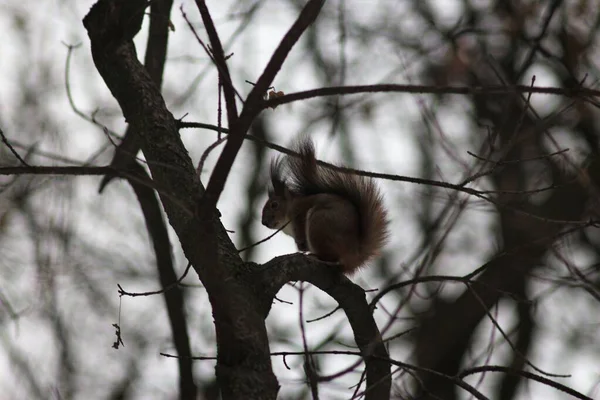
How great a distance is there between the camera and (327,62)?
7.83 metres

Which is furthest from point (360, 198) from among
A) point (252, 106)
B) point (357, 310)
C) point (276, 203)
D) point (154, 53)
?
point (252, 106)

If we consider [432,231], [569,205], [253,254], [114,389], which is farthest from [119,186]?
[432,231]

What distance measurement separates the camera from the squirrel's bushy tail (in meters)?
2.81

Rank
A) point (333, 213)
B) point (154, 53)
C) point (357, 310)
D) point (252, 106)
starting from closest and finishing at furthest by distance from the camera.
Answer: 1. point (252, 106)
2. point (357, 310)
3. point (333, 213)
4. point (154, 53)

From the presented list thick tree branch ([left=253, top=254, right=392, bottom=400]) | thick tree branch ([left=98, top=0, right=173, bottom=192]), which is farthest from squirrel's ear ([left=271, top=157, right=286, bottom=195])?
thick tree branch ([left=253, top=254, right=392, bottom=400])

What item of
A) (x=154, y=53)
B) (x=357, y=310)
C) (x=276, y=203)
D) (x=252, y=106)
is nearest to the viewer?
(x=252, y=106)

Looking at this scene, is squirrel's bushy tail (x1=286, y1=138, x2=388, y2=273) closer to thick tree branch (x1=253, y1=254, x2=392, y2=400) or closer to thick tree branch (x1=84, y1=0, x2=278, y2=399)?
thick tree branch (x1=253, y1=254, x2=392, y2=400)

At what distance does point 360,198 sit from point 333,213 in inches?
6.0

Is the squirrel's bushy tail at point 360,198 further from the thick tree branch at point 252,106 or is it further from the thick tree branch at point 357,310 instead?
the thick tree branch at point 252,106

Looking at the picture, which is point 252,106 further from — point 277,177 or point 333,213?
point 277,177

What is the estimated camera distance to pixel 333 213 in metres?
2.79

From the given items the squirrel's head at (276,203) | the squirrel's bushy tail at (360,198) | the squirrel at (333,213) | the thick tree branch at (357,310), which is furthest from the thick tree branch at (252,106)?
the squirrel's head at (276,203)

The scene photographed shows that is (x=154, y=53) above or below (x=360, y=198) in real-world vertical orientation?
above

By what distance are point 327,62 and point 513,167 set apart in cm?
271
